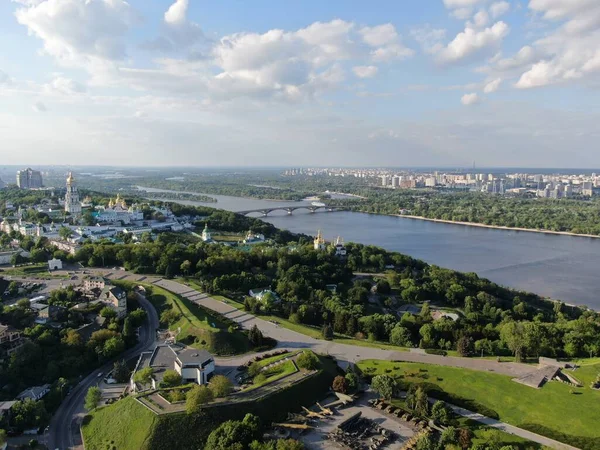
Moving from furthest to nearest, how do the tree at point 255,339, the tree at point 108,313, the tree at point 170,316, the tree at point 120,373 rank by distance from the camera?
1. the tree at point 170,316
2. the tree at point 108,313
3. the tree at point 255,339
4. the tree at point 120,373

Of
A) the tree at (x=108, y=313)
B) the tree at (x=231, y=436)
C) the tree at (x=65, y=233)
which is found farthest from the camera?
the tree at (x=65, y=233)

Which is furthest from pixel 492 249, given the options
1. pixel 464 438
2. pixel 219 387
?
pixel 219 387

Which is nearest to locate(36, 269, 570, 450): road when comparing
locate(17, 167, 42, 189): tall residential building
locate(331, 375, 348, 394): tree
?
locate(331, 375, 348, 394): tree

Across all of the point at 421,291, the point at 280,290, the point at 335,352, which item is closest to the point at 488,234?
the point at 421,291

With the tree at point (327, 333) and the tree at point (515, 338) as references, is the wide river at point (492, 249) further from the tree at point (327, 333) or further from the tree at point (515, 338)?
the tree at point (327, 333)

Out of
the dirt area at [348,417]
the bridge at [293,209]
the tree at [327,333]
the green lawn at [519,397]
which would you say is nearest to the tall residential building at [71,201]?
the bridge at [293,209]

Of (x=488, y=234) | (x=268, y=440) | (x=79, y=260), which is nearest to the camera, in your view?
(x=268, y=440)

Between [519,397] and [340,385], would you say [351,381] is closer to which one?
[340,385]

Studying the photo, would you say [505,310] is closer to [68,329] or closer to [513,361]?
[513,361]

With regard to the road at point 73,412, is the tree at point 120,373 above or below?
above
